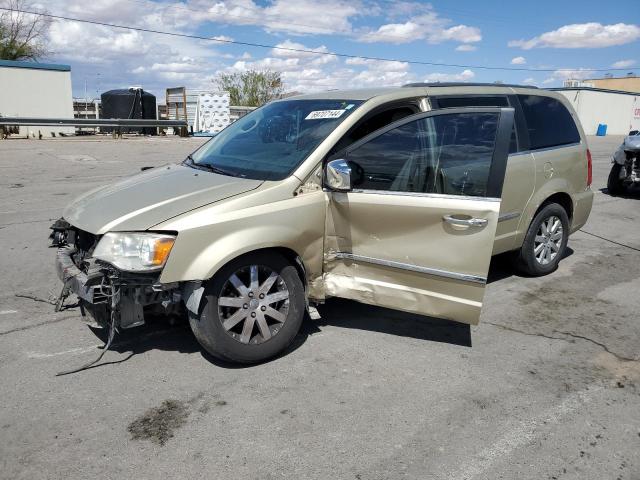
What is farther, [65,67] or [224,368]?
[65,67]

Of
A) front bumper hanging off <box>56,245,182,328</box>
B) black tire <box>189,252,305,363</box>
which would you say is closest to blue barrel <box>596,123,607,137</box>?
black tire <box>189,252,305,363</box>

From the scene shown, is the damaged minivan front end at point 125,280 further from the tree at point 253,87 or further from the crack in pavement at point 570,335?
the tree at point 253,87

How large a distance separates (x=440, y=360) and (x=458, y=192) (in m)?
1.19

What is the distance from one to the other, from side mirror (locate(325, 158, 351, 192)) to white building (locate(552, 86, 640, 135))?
48.9 m

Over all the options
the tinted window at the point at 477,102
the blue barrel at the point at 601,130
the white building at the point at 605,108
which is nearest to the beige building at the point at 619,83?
the white building at the point at 605,108

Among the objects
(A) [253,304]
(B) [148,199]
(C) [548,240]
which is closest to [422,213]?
(A) [253,304]

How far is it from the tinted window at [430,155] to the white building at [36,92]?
2388 centimetres

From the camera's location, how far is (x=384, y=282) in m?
3.81

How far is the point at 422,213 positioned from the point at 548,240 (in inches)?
101

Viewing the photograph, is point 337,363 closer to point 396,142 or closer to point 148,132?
point 396,142

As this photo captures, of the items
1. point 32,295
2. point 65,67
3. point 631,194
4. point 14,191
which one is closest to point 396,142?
Result: point 32,295

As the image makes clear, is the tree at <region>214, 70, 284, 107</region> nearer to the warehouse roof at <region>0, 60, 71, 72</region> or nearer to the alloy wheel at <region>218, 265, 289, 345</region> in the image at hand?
the warehouse roof at <region>0, 60, 71, 72</region>

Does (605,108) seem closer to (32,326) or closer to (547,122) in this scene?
(547,122)

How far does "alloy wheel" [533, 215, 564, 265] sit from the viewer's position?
18.1 ft
